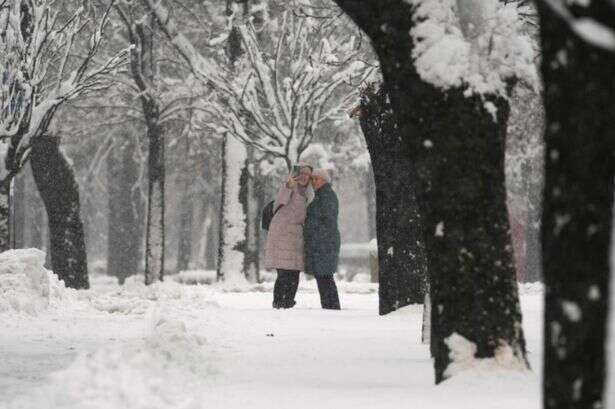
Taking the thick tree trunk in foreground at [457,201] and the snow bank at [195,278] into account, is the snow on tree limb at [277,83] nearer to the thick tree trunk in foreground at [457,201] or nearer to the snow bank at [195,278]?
the snow bank at [195,278]

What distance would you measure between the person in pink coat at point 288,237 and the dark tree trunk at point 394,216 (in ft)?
5.13

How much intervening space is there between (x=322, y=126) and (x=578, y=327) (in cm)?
2392

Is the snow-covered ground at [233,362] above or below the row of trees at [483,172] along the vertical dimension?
below

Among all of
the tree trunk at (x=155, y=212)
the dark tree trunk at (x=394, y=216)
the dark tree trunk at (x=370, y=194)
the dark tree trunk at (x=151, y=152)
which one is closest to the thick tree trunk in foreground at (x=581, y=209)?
the dark tree trunk at (x=394, y=216)

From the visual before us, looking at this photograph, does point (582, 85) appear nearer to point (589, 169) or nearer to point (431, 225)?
point (589, 169)

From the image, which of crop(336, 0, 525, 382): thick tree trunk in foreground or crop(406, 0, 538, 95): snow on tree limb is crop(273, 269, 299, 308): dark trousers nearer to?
crop(406, 0, 538, 95): snow on tree limb

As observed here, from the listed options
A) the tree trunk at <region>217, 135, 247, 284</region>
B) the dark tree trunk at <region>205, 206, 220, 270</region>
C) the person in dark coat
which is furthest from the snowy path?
the dark tree trunk at <region>205, 206, 220, 270</region>

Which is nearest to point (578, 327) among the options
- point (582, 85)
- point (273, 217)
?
point (582, 85)

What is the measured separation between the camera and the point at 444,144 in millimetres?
5371

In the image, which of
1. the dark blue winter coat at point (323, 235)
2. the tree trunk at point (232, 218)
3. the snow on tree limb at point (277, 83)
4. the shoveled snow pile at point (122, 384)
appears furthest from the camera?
the tree trunk at point (232, 218)

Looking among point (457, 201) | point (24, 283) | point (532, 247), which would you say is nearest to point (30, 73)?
point (24, 283)

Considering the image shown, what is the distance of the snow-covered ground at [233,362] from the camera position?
5.16 m

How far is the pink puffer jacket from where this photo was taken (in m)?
12.6

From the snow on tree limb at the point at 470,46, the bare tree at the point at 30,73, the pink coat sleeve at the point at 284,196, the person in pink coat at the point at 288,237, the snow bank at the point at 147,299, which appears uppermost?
the bare tree at the point at 30,73
